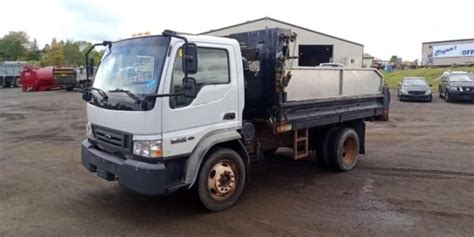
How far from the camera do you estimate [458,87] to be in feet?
72.0

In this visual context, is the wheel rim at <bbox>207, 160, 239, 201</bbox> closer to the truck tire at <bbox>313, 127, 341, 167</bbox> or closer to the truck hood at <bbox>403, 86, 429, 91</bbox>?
the truck tire at <bbox>313, 127, 341, 167</bbox>

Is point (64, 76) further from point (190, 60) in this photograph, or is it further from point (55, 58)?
point (55, 58)

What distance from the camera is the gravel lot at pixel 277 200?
195 inches

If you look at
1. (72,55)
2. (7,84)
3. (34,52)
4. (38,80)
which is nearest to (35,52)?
(34,52)

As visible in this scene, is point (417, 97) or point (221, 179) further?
point (417, 97)

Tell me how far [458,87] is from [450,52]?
32215 millimetres

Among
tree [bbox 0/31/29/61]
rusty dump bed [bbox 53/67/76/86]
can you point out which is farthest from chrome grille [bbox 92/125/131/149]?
tree [bbox 0/31/29/61]

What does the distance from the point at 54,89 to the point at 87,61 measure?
33840 mm

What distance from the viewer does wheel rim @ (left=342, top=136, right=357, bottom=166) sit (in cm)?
788

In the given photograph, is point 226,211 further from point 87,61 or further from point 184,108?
point 87,61

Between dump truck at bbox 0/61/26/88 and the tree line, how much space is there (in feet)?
Answer: 90.2

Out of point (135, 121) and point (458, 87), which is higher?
point (458, 87)

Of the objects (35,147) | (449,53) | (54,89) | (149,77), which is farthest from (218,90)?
(449,53)

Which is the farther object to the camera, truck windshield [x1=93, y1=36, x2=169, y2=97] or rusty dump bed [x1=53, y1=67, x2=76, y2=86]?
rusty dump bed [x1=53, y1=67, x2=76, y2=86]
